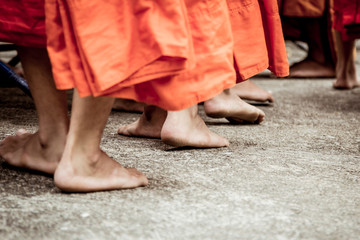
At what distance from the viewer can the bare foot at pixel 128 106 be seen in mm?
2016

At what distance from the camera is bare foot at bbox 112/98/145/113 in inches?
79.4

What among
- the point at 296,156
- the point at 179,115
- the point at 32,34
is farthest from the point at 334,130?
the point at 32,34

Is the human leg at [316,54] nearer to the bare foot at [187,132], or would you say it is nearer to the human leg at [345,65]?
the human leg at [345,65]

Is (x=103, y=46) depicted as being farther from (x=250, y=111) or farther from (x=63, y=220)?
(x=250, y=111)

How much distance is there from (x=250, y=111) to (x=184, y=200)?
2.55 feet

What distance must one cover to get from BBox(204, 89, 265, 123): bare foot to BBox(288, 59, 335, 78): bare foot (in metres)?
1.61

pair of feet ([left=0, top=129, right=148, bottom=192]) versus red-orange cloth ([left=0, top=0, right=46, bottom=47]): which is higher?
red-orange cloth ([left=0, top=0, right=46, bottom=47])

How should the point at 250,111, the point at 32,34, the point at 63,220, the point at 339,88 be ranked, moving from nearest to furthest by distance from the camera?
the point at 63,220, the point at 32,34, the point at 250,111, the point at 339,88

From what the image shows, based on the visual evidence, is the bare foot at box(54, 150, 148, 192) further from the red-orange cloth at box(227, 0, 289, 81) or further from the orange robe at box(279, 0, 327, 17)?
the orange robe at box(279, 0, 327, 17)

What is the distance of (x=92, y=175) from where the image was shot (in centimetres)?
104

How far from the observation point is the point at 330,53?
334 centimetres

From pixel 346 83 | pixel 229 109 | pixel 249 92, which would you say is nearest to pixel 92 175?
pixel 229 109

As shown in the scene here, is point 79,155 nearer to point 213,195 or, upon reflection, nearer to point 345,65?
point 213,195

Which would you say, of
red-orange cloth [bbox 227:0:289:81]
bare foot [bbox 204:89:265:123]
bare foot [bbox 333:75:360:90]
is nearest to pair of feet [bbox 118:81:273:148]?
bare foot [bbox 204:89:265:123]
